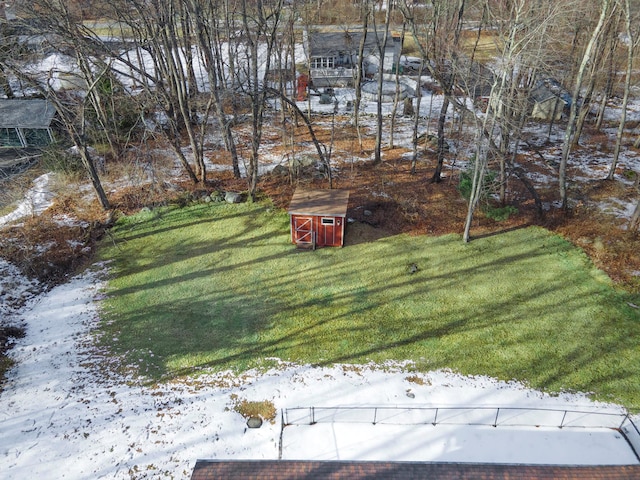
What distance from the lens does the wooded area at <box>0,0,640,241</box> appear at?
61.4ft

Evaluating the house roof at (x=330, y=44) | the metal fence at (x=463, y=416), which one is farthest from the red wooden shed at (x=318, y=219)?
the house roof at (x=330, y=44)

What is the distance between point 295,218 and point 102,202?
11.4m

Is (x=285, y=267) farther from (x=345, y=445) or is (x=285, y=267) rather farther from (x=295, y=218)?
(x=345, y=445)

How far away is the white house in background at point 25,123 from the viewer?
28.8m

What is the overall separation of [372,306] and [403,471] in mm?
8321

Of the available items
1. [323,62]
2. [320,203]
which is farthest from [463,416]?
[323,62]

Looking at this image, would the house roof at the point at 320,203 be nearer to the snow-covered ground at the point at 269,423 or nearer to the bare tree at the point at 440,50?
the bare tree at the point at 440,50

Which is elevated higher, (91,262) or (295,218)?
(295,218)

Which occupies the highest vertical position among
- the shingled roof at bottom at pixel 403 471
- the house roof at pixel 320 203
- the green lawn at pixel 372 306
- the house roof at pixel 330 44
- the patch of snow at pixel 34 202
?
the house roof at pixel 330 44

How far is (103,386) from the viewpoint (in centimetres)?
1434

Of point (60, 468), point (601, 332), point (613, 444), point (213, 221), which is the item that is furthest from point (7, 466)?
point (601, 332)

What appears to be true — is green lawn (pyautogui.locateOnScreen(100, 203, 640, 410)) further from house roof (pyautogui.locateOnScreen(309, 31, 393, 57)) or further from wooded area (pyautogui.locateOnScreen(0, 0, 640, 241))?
house roof (pyautogui.locateOnScreen(309, 31, 393, 57))

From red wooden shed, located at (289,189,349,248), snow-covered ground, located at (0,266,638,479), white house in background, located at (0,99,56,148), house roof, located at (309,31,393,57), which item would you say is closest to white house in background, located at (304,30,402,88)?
house roof, located at (309,31,393,57)

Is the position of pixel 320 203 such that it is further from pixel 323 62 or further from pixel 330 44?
pixel 330 44
